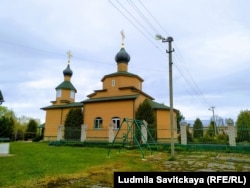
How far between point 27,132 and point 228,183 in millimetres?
37550

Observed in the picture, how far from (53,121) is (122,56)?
1193 centimetres

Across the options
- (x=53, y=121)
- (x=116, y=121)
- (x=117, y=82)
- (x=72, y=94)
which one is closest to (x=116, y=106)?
(x=116, y=121)

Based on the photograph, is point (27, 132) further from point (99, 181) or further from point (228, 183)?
point (228, 183)

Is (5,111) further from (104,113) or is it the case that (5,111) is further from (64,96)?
(104,113)

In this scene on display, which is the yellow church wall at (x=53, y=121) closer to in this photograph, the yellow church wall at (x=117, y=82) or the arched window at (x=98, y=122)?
the arched window at (x=98, y=122)

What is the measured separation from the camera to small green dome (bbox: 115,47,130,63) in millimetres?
24197

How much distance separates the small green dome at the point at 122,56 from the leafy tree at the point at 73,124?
700 centimetres

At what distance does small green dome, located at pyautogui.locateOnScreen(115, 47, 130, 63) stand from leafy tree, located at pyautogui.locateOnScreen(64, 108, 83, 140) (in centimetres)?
700

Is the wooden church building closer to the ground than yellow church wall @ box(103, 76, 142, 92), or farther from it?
closer to the ground

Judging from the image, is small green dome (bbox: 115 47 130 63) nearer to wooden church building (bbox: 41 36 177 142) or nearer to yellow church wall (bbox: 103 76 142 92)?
wooden church building (bbox: 41 36 177 142)

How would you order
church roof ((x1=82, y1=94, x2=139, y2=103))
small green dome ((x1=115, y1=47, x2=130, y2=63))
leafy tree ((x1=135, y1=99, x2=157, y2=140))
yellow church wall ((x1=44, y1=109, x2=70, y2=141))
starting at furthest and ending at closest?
yellow church wall ((x1=44, y1=109, x2=70, y2=141)) < small green dome ((x1=115, y1=47, x2=130, y2=63)) < church roof ((x1=82, y1=94, x2=139, y2=103)) < leafy tree ((x1=135, y1=99, x2=157, y2=140))

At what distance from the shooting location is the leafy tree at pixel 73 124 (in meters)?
21.6

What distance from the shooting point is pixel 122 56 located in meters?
24.2

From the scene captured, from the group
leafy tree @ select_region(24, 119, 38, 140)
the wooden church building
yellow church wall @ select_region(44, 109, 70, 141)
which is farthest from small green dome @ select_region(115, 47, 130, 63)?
leafy tree @ select_region(24, 119, 38, 140)
